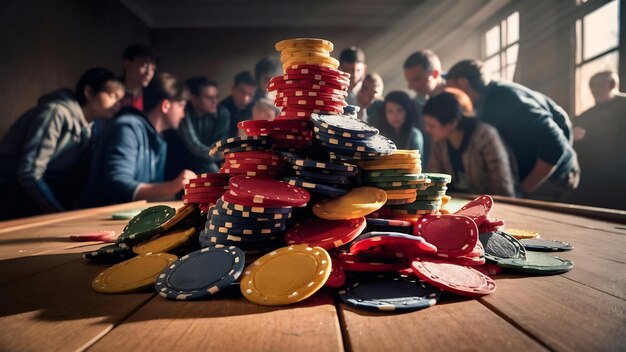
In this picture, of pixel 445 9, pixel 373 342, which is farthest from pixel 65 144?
pixel 445 9

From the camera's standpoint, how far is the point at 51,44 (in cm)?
491

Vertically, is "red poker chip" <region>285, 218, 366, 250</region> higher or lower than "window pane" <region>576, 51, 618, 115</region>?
lower

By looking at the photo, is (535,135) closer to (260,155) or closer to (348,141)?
(348,141)

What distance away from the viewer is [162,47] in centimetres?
695

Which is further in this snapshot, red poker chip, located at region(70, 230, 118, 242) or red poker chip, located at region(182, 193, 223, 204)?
red poker chip, located at region(70, 230, 118, 242)

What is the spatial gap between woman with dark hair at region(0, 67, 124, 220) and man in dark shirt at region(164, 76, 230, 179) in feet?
3.31

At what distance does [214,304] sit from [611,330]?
2.94 feet

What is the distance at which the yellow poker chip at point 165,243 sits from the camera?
1525mm

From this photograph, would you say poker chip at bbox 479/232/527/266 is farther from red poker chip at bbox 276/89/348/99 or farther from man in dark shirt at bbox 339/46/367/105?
man in dark shirt at bbox 339/46/367/105

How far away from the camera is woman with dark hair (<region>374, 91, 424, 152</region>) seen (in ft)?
18.9

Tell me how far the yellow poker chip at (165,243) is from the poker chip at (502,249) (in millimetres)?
1071

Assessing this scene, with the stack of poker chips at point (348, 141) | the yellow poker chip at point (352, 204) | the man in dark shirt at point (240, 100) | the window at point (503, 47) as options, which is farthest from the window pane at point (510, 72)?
the yellow poker chip at point (352, 204)

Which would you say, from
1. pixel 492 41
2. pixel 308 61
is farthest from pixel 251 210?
pixel 492 41

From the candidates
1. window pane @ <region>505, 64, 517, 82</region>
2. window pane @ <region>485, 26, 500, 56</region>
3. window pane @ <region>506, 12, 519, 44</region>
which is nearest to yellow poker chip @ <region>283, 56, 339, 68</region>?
window pane @ <region>505, 64, 517, 82</region>
